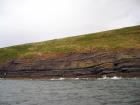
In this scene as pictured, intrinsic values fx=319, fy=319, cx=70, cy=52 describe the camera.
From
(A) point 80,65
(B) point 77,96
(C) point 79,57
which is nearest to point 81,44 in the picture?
(C) point 79,57

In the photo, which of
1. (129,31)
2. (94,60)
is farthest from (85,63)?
(129,31)

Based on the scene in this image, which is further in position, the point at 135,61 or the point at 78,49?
the point at 78,49

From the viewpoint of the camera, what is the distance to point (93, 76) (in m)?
123

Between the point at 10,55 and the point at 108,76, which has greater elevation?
the point at 10,55

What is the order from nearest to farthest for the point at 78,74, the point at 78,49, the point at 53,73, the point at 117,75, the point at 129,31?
1. the point at 117,75
2. the point at 78,74
3. the point at 53,73
4. the point at 78,49
5. the point at 129,31

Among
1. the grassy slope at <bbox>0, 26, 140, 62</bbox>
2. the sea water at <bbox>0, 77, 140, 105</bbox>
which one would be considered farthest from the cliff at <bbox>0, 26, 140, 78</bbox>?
the sea water at <bbox>0, 77, 140, 105</bbox>

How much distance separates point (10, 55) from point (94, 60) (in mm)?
59718

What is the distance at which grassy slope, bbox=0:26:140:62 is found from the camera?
14738 cm

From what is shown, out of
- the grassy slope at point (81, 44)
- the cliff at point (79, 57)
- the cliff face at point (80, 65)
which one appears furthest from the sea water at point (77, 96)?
the grassy slope at point (81, 44)

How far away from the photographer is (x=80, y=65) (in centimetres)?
13275

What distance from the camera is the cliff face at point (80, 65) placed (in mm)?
120750

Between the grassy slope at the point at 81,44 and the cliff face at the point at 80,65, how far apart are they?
7.11 metres

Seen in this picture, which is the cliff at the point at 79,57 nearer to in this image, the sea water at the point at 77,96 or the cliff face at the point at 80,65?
the cliff face at the point at 80,65

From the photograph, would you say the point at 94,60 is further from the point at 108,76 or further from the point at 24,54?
the point at 24,54
